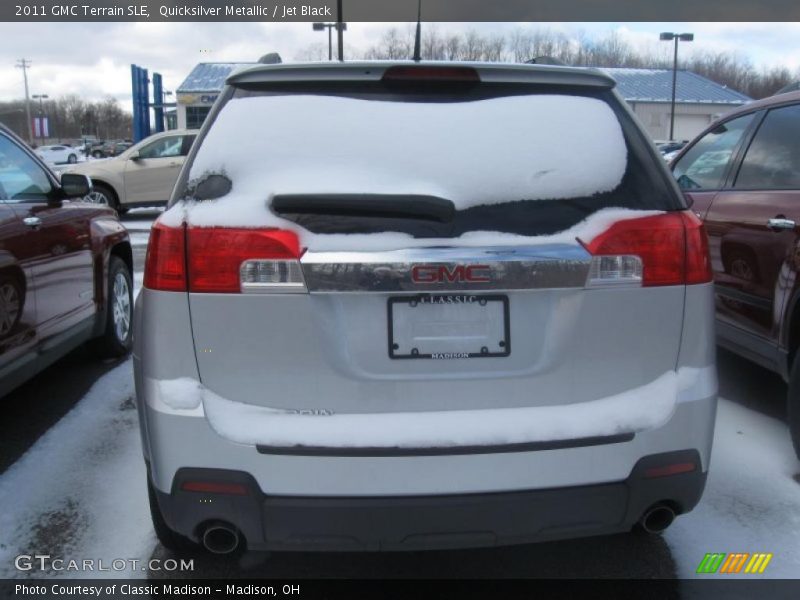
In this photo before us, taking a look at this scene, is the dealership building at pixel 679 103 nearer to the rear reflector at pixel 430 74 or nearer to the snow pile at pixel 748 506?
the snow pile at pixel 748 506

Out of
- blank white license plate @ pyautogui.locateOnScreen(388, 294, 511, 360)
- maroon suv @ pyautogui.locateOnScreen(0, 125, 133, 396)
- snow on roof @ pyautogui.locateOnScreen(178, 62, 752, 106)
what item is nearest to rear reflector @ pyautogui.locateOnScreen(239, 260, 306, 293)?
blank white license plate @ pyautogui.locateOnScreen(388, 294, 511, 360)

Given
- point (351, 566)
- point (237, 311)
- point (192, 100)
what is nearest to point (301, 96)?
point (237, 311)

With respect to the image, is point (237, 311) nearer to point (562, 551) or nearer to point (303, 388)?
point (303, 388)

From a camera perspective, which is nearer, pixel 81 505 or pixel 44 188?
pixel 81 505

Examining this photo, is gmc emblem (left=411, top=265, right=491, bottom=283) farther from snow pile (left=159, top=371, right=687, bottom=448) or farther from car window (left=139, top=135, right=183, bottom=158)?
car window (left=139, top=135, right=183, bottom=158)

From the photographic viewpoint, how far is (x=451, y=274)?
2.01m

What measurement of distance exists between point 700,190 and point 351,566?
3.43m

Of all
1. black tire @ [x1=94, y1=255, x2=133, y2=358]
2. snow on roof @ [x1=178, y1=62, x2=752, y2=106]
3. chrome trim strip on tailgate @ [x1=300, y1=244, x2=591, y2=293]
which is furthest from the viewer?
snow on roof @ [x1=178, y1=62, x2=752, y2=106]

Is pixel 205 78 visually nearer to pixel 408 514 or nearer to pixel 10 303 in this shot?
pixel 10 303

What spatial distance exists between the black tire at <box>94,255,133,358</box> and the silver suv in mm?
3470

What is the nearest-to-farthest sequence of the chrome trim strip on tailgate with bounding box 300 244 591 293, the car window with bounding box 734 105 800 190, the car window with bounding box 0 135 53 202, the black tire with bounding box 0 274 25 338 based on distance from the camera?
the chrome trim strip on tailgate with bounding box 300 244 591 293
the black tire with bounding box 0 274 25 338
the car window with bounding box 734 105 800 190
the car window with bounding box 0 135 53 202

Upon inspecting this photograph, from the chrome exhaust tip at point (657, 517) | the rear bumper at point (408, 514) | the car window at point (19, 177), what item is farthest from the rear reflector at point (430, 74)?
the car window at point (19, 177)

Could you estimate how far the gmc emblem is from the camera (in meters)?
2.00

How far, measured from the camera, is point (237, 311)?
2025mm
